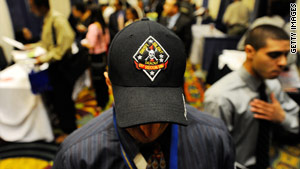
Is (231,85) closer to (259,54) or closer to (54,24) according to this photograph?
(259,54)

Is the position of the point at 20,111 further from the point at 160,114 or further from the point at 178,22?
the point at 178,22

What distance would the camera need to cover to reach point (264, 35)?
1.28 m

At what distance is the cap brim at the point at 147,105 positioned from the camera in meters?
0.63

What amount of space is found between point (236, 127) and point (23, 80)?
2.28m

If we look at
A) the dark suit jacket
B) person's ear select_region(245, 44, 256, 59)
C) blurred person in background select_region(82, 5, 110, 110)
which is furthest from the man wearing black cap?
the dark suit jacket

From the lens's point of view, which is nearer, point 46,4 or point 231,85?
point 231,85

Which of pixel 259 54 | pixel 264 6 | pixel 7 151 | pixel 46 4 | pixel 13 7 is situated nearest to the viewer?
pixel 259 54

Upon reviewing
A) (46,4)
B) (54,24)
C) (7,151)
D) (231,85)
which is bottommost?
(7,151)

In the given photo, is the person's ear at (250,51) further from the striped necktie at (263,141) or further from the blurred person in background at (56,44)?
the blurred person in background at (56,44)

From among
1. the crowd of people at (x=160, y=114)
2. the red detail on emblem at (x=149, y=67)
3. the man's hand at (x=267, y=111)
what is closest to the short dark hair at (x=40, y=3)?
the crowd of people at (x=160, y=114)

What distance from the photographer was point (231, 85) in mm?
1409

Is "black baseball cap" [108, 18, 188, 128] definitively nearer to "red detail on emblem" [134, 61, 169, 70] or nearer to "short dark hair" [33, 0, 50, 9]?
"red detail on emblem" [134, 61, 169, 70]

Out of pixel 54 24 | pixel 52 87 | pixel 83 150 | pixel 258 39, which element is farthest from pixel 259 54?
pixel 52 87

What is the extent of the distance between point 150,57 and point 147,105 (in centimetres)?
17
